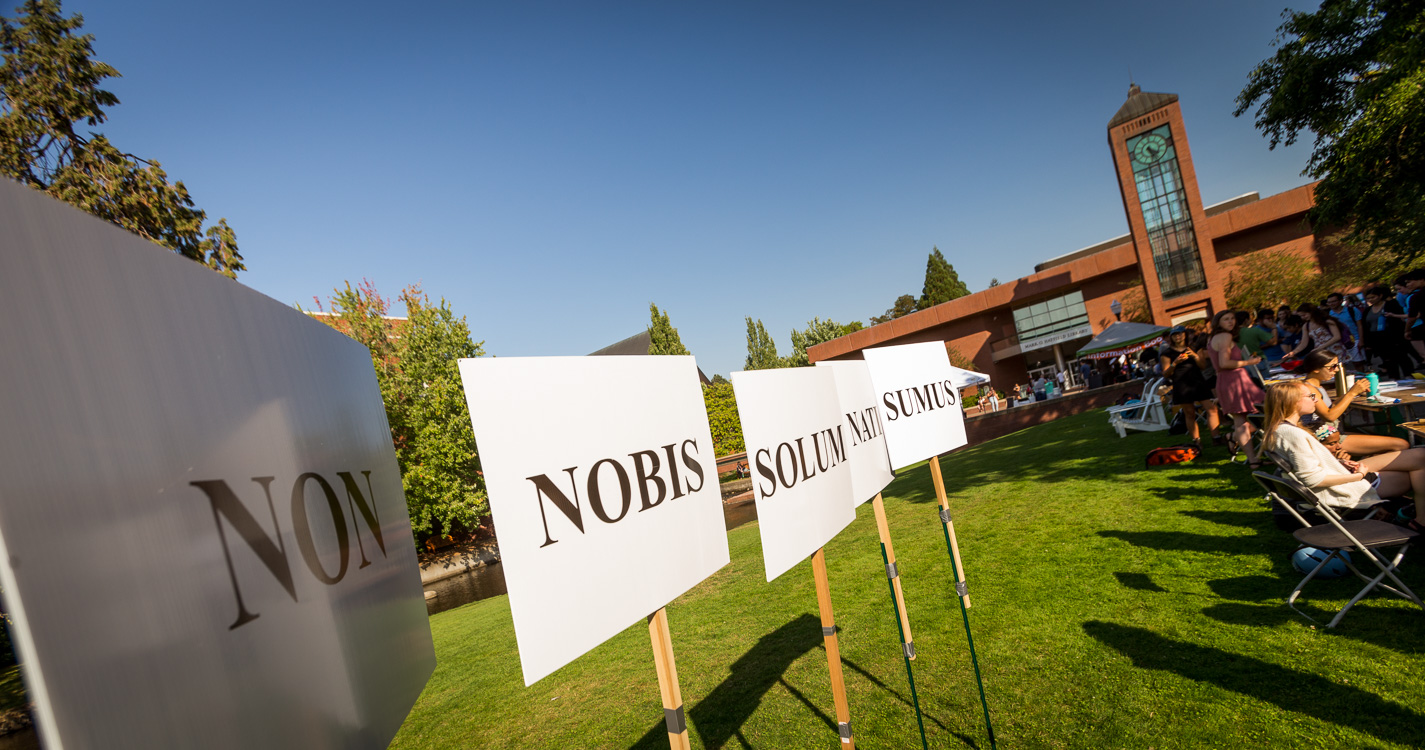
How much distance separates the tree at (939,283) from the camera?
223 feet

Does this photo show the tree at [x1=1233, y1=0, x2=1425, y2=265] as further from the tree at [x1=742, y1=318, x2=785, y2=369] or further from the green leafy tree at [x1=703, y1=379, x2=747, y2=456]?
the tree at [x1=742, y1=318, x2=785, y2=369]

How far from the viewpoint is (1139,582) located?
460cm

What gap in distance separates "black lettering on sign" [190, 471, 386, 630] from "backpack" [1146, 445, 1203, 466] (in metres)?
8.99

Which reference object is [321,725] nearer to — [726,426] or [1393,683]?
[1393,683]

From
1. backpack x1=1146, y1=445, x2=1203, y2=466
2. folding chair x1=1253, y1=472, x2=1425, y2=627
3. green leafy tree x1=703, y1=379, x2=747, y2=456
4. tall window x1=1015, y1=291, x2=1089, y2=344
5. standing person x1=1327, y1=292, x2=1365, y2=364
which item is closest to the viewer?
folding chair x1=1253, y1=472, x2=1425, y2=627

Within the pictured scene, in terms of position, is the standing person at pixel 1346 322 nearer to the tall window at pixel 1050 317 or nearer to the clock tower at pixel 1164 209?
the clock tower at pixel 1164 209

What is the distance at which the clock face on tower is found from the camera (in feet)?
109

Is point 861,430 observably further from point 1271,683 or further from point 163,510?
point 163,510

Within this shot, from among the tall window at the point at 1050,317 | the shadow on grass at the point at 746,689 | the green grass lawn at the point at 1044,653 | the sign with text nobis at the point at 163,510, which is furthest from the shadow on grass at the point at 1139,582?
the tall window at the point at 1050,317

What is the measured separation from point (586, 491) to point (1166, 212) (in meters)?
42.3

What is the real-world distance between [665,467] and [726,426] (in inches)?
1461

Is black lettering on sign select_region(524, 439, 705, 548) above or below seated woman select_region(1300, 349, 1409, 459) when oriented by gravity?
above

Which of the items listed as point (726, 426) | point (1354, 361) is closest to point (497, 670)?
point (1354, 361)

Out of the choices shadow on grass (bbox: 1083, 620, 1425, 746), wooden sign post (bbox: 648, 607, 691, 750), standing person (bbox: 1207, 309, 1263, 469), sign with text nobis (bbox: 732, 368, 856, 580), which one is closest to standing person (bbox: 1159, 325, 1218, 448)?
standing person (bbox: 1207, 309, 1263, 469)
